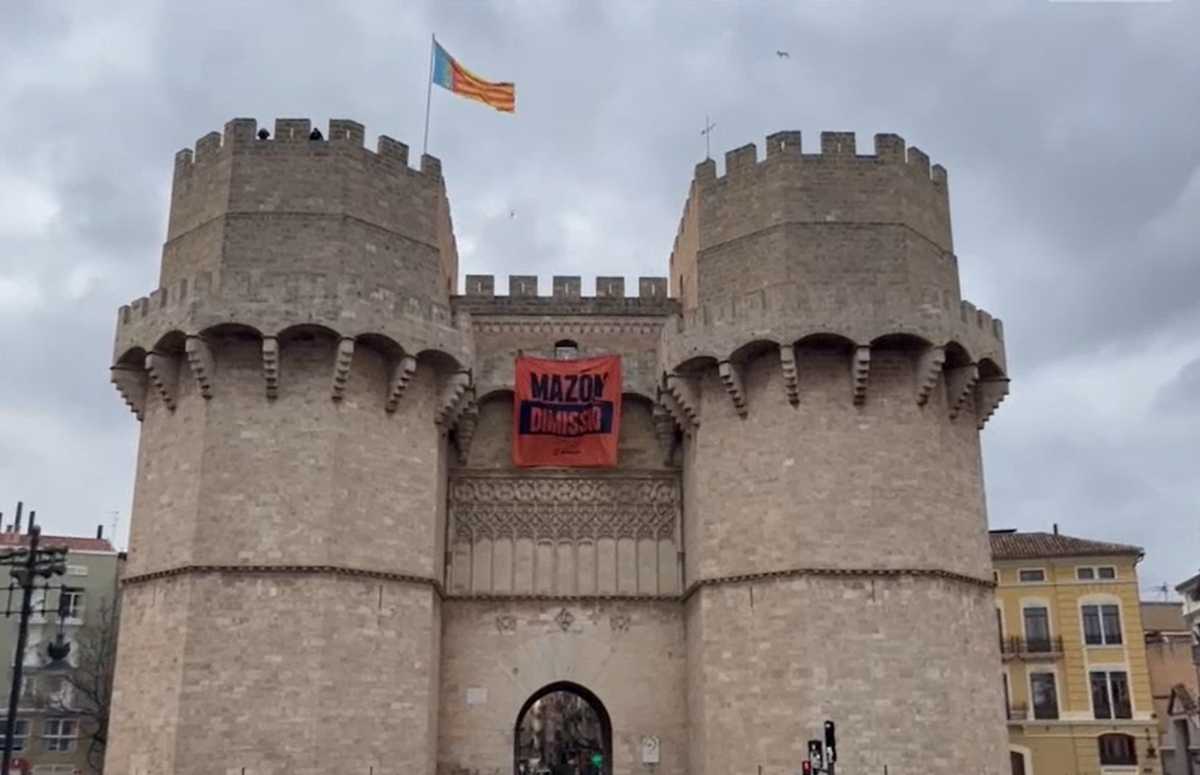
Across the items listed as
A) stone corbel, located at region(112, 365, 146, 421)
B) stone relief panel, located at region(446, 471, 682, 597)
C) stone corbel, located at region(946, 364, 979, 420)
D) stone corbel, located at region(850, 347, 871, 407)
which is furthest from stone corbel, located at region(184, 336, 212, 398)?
stone corbel, located at region(946, 364, 979, 420)

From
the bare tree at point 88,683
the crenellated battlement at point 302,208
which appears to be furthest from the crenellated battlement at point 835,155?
the bare tree at point 88,683

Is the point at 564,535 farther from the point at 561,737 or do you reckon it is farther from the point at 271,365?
the point at 561,737

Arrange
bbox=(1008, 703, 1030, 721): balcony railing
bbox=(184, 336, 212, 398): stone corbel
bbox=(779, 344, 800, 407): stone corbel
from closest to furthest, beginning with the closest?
bbox=(184, 336, 212, 398): stone corbel, bbox=(779, 344, 800, 407): stone corbel, bbox=(1008, 703, 1030, 721): balcony railing

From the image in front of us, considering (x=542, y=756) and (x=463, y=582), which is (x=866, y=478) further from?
(x=542, y=756)

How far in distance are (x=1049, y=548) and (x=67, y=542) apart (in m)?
39.5

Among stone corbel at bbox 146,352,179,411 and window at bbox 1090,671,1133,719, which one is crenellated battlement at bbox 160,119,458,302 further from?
window at bbox 1090,671,1133,719

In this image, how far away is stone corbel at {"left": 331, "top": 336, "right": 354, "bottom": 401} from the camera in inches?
867

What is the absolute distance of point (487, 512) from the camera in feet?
82.7

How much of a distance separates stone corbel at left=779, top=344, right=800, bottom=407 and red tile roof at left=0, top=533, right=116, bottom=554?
108 feet

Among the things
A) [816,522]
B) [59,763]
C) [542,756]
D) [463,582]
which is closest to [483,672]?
[463,582]

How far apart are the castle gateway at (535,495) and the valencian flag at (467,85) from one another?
2.12m

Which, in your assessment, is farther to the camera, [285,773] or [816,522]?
[816,522]

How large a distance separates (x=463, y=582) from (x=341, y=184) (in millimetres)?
8716

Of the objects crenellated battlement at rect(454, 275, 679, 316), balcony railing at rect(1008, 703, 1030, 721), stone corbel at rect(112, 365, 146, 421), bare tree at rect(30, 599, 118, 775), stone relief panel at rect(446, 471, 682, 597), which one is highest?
crenellated battlement at rect(454, 275, 679, 316)
